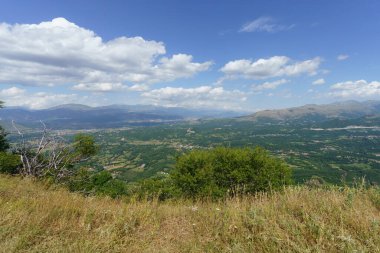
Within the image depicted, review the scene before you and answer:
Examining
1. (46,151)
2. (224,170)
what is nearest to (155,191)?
(46,151)

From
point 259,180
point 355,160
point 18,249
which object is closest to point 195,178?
point 259,180

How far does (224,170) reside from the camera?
40.3 m

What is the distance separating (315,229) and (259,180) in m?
33.9

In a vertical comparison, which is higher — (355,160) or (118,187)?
(118,187)

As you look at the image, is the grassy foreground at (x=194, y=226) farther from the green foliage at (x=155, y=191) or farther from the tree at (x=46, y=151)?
the tree at (x=46, y=151)

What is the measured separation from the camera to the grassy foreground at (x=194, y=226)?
4438 millimetres

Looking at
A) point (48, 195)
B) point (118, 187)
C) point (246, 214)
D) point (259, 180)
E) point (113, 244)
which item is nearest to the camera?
point (113, 244)

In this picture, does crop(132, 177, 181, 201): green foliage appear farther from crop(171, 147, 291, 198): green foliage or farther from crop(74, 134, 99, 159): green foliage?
crop(74, 134, 99, 159): green foliage

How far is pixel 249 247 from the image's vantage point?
460 cm

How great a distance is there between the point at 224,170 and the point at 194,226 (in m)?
35.0

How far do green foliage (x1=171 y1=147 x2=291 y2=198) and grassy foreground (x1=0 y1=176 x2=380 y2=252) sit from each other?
98.5ft

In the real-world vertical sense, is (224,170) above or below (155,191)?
below

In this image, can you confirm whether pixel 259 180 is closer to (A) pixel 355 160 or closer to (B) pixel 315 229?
(B) pixel 315 229

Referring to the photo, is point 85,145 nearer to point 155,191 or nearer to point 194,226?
point 155,191
